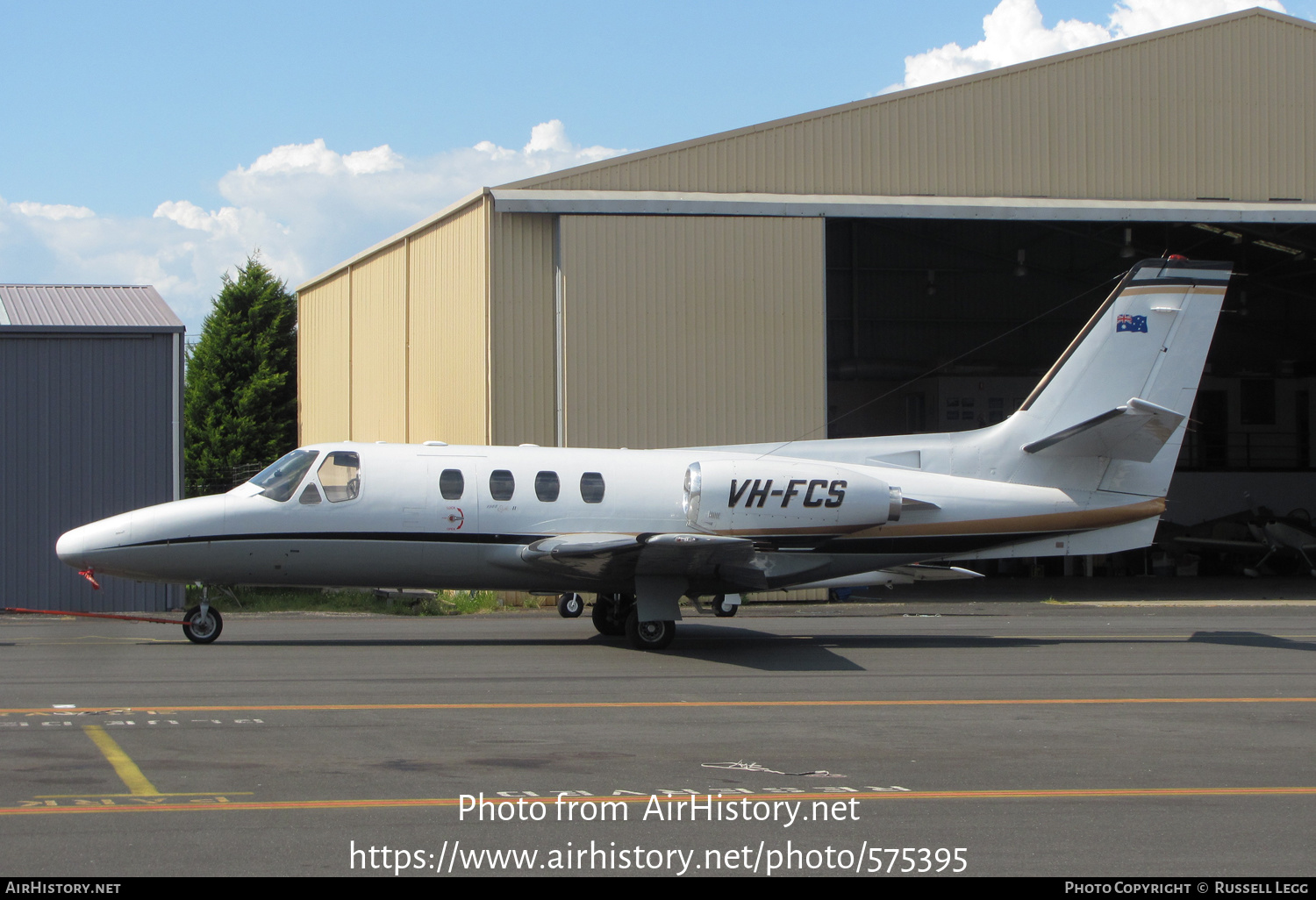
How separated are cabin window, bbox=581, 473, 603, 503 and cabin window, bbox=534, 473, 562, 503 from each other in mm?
317

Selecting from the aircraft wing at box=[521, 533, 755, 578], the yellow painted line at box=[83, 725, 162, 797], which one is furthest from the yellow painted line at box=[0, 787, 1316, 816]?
the aircraft wing at box=[521, 533, 755, 578]

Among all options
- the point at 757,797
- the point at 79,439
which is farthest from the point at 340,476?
the point at 757,797

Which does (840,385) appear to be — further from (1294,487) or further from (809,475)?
(809,475)

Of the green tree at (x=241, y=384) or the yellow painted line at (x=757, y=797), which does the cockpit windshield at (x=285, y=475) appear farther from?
the green tree at (x=241, y=384)

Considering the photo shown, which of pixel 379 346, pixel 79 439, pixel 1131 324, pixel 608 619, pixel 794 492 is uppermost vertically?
pixel 379 346

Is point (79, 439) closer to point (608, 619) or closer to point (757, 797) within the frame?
point (608, 619)

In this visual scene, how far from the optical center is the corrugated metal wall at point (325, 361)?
34531 millimetres

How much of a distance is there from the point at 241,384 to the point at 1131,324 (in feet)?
106

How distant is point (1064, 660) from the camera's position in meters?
14.7

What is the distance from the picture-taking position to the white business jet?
15102 mm

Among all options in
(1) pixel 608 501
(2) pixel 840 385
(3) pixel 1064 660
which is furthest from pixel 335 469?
(2) pixel 840 385

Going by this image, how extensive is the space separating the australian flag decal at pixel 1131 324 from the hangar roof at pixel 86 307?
16124 mm

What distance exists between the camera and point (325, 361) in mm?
36469

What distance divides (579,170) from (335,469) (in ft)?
34.8
